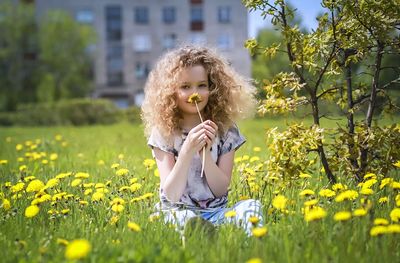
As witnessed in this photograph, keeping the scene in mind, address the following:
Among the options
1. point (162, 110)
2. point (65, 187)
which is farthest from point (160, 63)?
point (65, 187)

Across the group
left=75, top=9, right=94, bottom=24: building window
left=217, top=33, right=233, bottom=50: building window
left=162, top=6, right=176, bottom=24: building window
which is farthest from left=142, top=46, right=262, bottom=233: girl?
left=75, top=9, right=94, bottom=24: building window

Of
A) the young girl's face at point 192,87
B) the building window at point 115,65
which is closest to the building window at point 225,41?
the building window at point 115,65

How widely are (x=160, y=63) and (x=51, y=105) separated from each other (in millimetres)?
18529

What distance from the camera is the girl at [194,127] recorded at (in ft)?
9.30

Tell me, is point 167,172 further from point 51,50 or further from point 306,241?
point 51,50

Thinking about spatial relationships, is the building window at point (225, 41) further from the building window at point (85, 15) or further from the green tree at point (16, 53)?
the green tree at point (16, 53)

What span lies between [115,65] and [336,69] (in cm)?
3411

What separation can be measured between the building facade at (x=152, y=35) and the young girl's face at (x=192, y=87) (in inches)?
1304

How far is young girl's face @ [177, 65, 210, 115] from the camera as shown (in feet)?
10.1

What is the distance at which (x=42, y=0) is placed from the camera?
37.2m

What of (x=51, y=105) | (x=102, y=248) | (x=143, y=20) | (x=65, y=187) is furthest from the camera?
(x=143, y=20)

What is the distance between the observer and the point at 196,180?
3.05 m

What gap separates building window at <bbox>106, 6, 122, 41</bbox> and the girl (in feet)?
113

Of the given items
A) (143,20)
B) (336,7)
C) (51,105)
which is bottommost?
(51,105)
